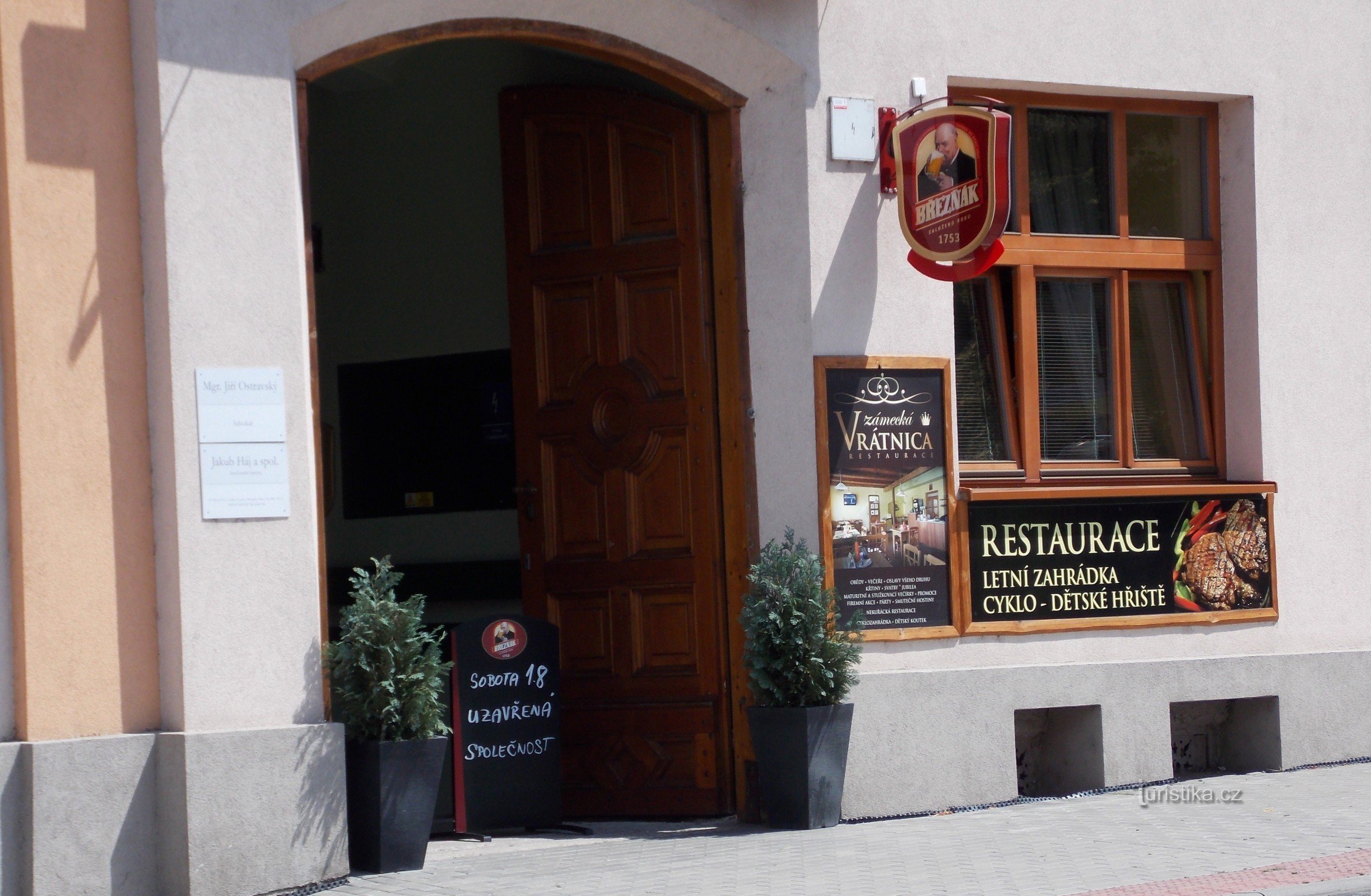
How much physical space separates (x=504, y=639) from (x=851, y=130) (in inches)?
123

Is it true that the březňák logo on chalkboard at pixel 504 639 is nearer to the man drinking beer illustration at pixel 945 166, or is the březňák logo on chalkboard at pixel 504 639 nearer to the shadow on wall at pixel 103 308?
the shadow on wall at pixel 103 308

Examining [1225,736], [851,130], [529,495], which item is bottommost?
[1225,736]

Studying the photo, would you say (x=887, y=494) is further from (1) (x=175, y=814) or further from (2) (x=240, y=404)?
(1) (x=175, y=814)

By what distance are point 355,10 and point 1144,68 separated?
4446mm

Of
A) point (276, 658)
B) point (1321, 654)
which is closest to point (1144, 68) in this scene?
point (1321, 654)

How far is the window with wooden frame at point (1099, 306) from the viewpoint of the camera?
8.80 meters

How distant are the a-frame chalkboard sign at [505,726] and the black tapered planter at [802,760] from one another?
1.09m

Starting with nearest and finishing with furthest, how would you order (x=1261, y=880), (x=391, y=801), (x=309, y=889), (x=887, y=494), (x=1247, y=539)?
(x=1261, y=880), (x=309, y=889), (x=391, y=801), (x=887, y=494), (x=1247, y=539)

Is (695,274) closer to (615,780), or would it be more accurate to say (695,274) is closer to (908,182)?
(908,182)

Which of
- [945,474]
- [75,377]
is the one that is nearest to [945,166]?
[945,474]

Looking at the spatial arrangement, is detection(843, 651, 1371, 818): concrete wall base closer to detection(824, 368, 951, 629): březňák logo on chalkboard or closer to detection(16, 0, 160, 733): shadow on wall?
detection(824, 368, 951, 629): březňák logo on chalkboard

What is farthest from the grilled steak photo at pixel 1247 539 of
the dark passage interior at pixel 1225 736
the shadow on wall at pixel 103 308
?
the shadow on wall at pixel 103 308

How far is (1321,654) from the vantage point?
9070 mm

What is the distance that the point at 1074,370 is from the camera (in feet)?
29.6
